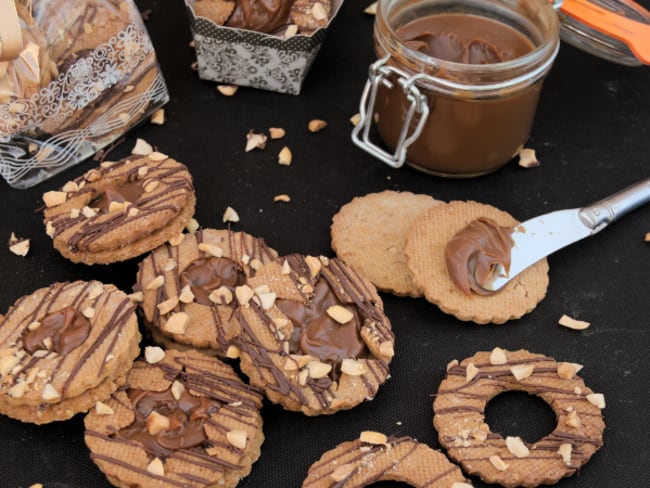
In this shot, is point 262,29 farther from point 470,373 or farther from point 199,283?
point 470,373

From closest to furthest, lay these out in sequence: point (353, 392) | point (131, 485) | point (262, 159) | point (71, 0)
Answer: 1. point (131, 485)
2. point (353, 392)
3. point (71, 0)
4. point (262, 159)

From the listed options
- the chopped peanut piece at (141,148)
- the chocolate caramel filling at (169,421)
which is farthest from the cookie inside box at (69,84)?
the chocolate caramel filling at (169,421)

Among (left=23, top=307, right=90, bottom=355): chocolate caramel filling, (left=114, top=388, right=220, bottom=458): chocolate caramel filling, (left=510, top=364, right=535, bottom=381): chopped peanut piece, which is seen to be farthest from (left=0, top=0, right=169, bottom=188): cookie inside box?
(left=510, top=364, right=535, bottom=381): chopped peanut piece

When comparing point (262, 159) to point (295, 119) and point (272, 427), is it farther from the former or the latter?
point (272, 427)

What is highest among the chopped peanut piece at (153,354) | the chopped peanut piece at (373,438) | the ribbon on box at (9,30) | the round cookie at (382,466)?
the ribbon on box at (9,30)

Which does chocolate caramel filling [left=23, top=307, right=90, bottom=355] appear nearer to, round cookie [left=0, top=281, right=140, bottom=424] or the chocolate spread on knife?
round cookie [left=0, top=281, right=140, bottom=424]

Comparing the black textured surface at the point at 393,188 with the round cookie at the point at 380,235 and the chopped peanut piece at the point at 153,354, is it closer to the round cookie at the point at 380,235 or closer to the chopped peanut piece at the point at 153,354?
the round cookie at the point at 380,235

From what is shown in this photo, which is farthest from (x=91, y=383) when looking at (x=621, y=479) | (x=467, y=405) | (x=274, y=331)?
(x=621, y=479)
